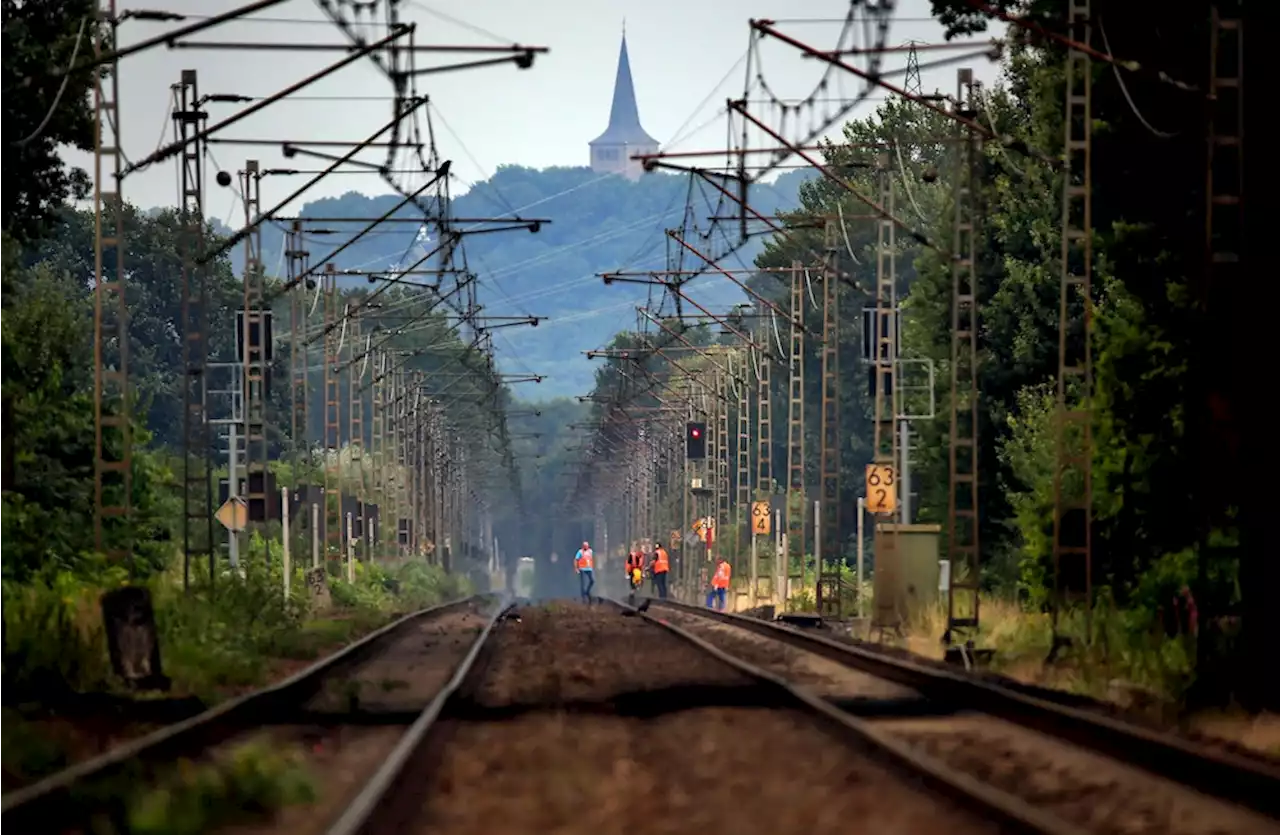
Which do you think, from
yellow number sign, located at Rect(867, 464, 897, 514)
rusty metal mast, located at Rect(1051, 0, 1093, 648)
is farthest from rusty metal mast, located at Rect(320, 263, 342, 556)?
rusty metal mast, located at Rect(1051, 0, 1093, 648)

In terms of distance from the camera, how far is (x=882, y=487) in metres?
42.8

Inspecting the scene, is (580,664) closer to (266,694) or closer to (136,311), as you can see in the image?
(266,694)

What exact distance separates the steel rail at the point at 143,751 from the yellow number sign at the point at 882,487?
18204 mm

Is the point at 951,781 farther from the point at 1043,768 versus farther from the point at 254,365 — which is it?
the point at 254,365

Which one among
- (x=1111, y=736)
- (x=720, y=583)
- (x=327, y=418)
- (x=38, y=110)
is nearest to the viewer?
(x=1111, y=736)

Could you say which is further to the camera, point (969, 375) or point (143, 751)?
point (969, 375)

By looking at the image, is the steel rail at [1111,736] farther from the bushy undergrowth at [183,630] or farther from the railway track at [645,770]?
the bushy undergrowth at [183,630]

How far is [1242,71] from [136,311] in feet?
385

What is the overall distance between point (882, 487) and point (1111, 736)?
89.8 feet

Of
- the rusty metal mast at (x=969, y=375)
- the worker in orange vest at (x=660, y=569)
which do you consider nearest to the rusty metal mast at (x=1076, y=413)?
the rusty metal mast at (x=969, y=375)

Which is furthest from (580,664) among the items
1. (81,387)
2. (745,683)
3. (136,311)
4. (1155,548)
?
(136,311)

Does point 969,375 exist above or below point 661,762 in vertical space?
above

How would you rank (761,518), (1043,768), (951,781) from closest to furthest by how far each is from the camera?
(951,781) → (1043,768) → (761,518)

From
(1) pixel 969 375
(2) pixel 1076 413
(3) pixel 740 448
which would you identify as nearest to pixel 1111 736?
(2) pixel 1076 413
